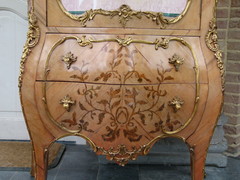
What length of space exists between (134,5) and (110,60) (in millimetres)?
274

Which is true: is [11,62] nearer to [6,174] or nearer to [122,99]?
[6,174]

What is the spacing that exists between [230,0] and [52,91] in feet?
4.70

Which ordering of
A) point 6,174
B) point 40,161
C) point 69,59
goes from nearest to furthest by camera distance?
point 69,59 < point 40,161 < point 6,174

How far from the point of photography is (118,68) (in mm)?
1336

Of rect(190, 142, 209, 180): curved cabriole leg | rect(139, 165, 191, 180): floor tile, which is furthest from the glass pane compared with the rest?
rect(139, 165, 191, 180): floor tile

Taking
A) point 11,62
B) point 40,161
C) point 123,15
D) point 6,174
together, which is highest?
point 123,15

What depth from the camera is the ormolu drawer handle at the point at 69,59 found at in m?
1.32

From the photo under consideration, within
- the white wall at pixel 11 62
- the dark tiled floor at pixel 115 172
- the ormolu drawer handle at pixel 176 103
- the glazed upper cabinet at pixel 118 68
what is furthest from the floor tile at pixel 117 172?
the ormolu drawer handle at pixel 176 103

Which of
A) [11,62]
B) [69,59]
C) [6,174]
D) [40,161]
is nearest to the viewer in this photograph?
[69,59]

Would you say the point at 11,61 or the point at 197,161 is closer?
the point at 197,161

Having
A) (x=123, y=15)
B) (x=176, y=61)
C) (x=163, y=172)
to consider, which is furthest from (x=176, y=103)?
(x=163, y=172)

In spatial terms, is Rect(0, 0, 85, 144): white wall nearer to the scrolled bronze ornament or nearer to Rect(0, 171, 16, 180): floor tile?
Rect(0, 171, 16, 180): floor tile

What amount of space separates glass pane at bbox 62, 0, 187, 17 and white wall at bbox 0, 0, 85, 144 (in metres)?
1.10

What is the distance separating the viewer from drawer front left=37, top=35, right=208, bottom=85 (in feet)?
4.38
